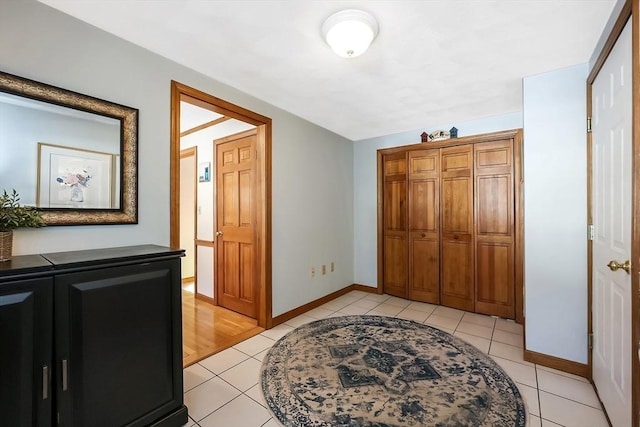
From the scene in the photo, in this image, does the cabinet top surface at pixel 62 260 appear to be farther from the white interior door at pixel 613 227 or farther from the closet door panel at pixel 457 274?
the closet door panel at pixel 457 274

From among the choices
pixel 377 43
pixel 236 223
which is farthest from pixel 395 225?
pixel 377 43

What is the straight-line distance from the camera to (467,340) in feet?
8.72

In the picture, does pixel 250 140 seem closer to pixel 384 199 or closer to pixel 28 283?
pixel 384 199

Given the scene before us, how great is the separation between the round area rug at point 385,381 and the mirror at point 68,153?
1.61m

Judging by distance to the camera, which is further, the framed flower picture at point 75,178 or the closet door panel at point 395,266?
the closet door panel at point 395,266

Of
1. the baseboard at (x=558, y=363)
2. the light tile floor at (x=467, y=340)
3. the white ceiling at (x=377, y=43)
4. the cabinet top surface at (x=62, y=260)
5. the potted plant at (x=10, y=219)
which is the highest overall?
the white ceiling at (x=377, y=43)

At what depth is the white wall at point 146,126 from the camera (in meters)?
Result: 1.48

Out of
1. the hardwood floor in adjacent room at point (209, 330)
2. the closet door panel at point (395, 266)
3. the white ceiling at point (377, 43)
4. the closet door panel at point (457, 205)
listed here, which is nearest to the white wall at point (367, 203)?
the closet door panel at point (395, 266)

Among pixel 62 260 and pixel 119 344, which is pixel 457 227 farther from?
pixel 62 260

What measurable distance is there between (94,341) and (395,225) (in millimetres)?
3523

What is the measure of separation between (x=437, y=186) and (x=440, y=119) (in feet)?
2.77

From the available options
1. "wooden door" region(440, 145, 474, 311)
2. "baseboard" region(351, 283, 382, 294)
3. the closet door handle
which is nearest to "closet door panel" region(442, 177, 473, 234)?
"wooden door" region(440, 145, 474, 311)

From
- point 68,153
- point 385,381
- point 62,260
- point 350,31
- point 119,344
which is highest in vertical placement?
point 350,31

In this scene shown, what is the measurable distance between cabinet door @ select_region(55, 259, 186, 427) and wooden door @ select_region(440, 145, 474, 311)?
10.4ft
